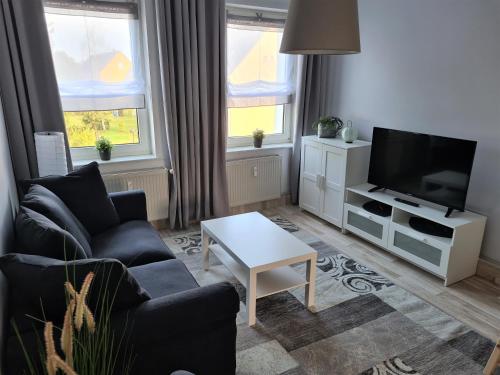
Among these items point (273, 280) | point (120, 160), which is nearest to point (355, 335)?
point (273, 280)

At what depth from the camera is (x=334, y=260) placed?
10.9 feet

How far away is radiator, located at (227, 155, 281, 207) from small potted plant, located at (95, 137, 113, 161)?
125 centimetres

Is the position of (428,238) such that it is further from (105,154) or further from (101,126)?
(101,126)

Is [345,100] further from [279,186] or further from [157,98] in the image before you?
[157,98]

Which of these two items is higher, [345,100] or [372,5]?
[372,5]

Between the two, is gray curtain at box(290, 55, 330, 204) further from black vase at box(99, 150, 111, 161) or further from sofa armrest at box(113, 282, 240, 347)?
sofa armrest at box(113, 282, 240, 347)

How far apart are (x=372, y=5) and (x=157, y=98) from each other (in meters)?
2.33

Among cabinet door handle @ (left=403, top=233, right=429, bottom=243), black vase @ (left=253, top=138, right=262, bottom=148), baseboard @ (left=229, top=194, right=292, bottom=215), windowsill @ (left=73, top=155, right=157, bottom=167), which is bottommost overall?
baseboard @ (left=229, top=194, right=292, bottom=215)

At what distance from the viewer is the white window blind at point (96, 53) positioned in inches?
126

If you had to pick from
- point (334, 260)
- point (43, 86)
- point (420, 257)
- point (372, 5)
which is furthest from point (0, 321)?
point (372, 5)

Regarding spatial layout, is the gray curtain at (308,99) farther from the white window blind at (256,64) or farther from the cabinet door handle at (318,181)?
the cabinet door handle at (318,181)

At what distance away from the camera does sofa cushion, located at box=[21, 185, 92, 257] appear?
2.11m

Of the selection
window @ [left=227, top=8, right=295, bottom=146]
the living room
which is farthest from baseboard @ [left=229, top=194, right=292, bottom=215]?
window @ [left=227, top=8, right=295, bottom=146]

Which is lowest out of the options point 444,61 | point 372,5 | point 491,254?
point 491,254
